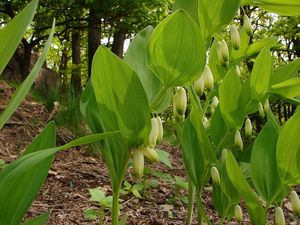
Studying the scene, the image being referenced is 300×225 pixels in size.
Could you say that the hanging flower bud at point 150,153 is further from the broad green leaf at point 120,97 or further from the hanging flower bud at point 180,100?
the hanging flower bud at point 180,100

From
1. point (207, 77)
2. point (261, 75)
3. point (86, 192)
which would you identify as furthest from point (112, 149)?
point (86, 192)

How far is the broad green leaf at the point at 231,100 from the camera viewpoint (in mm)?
1028

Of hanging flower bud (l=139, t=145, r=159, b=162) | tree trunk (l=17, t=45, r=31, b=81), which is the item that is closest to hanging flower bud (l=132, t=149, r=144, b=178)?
hanging flower bud (l=139, t=145, r=159, b=162)

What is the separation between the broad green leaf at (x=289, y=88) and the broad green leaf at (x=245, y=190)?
27 centimetres

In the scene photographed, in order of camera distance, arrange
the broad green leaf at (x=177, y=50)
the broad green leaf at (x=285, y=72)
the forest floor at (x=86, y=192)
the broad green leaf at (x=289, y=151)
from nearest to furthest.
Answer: the broad green leaf at (x=177, y=50)
the broad green leaf at (x=289, y=151)
the broad green leaf at (x=285, y=72)
the forest floor at (x=86, y=192)

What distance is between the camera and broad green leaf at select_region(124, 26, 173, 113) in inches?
35.2

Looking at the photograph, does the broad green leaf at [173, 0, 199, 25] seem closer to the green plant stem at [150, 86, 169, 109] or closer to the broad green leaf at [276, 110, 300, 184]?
the green plant stem at [150, 86, 169, 109]

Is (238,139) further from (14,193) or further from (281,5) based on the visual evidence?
(14,193)

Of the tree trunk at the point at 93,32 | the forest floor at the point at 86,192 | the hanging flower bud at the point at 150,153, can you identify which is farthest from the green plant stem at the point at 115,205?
the tree trunk at the point at 93,32

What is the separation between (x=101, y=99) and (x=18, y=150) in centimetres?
239

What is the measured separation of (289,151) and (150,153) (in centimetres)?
31

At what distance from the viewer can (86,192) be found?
7.61 ft

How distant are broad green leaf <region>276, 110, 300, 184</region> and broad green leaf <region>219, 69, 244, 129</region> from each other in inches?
7.1

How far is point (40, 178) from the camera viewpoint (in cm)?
78
